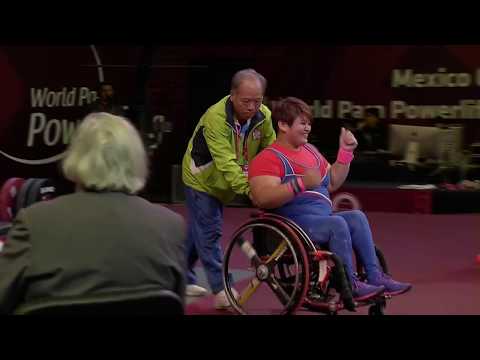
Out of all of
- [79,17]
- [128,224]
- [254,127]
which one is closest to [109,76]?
[79,17]

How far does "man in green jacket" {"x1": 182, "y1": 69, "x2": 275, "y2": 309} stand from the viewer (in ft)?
13.1

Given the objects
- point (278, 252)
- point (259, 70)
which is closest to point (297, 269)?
point (278, 252)

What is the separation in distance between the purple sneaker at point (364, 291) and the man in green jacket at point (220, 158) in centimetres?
69

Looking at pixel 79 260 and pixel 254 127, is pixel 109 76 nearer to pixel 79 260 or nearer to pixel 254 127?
pixel 254 127

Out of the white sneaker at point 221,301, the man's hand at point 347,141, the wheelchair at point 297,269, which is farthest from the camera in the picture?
the white sneaker at point 221,301

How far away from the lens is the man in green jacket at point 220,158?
3.99 m

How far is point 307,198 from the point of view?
12.7ft

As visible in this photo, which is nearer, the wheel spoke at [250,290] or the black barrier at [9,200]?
the black barrier at [9,200]

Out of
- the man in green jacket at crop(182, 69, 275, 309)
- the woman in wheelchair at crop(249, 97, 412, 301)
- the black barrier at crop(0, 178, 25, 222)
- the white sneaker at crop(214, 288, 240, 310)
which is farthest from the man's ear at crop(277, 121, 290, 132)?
the black barrier at crop(0, 178, 25, 222)

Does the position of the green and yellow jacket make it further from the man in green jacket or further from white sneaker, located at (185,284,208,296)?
white sneaker, located at (185,284,208,296)

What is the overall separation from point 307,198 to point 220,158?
48cm

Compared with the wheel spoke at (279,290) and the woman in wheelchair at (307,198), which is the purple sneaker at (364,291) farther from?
the wheel spoke at (279,290)

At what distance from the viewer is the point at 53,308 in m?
1.80

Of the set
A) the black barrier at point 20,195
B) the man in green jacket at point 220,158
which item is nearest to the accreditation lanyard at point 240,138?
the man in green jacket at point 220,158
